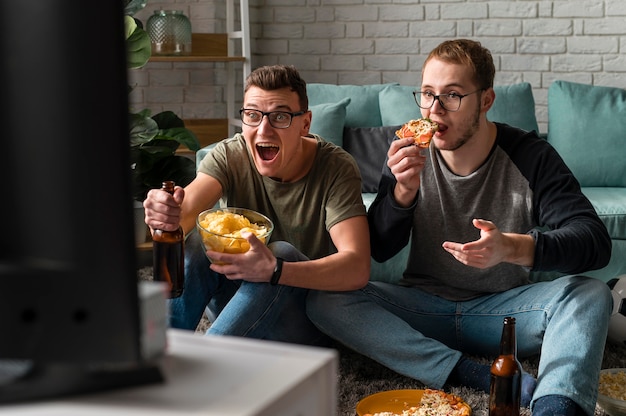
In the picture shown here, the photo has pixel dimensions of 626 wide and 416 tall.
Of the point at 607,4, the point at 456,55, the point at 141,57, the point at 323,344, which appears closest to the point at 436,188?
the point at 456,55

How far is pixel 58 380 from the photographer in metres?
0.82

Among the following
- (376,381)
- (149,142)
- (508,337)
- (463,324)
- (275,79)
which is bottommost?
(376,381)

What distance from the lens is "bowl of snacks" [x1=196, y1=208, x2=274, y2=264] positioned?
216cm

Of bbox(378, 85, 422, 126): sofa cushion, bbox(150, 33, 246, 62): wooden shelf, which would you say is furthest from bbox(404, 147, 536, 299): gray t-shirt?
bbox(150, 33, 246, 62): wooden shelf

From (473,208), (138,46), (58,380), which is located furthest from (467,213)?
(138,46)

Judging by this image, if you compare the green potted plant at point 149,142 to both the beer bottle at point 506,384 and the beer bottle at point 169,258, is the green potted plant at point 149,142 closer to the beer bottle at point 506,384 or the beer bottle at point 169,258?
the beer bottle at point 169,258

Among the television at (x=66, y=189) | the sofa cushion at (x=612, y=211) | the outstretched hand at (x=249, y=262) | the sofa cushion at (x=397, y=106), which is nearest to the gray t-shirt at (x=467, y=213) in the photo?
the outstretched hand at (x=249, y=262)

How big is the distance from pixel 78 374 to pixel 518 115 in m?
3.42

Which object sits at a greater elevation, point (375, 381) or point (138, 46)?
point (138, 46)

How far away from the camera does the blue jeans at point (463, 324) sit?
7.10ft

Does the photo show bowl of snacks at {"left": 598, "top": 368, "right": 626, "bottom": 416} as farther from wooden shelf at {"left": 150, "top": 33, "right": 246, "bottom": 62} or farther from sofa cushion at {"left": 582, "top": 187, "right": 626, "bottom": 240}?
wooden shelf at {"left": 150, "top": 33, "right": 246, "bottom": 62}

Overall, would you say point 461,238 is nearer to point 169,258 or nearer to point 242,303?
point 242,303

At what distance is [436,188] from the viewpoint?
254cm

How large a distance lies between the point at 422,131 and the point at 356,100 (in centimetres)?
172
